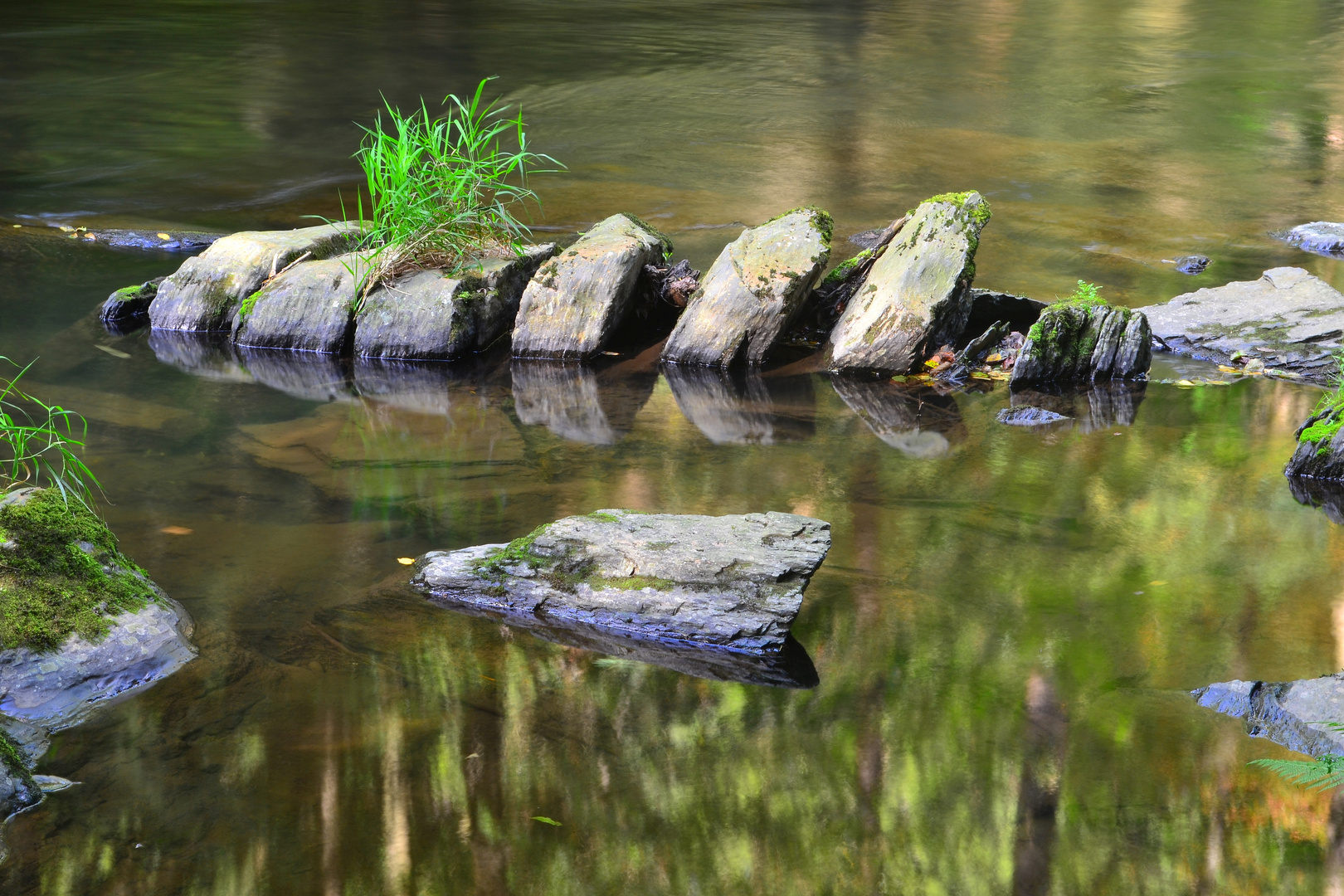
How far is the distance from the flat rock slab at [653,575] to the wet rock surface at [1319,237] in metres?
6.07

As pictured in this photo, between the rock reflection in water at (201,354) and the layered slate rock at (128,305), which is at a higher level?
the layered slate rock at (128,305)

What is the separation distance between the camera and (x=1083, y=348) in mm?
5926

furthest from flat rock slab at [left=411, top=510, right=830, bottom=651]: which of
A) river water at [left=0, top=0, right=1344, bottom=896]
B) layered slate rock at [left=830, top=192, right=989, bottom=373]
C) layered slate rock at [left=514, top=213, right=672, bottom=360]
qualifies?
layered slate rock at [left=514, top=213, right=672, bottom=360]

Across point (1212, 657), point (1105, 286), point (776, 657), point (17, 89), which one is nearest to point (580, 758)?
point (776, 657)

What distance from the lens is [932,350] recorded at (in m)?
6.20

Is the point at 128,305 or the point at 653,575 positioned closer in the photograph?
the point at 653,575

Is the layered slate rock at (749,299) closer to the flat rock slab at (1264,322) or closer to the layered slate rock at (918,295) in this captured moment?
the layered slate rock at (918,295)

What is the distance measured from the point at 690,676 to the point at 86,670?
5.55 feet

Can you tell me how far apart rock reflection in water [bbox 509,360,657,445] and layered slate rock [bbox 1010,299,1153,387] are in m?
1.93

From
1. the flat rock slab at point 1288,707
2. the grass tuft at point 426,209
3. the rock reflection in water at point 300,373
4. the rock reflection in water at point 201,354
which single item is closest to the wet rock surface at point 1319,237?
the grass tuft at point 426,209

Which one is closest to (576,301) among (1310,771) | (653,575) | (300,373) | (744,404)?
(744,404)

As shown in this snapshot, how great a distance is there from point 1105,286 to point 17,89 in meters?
13.5

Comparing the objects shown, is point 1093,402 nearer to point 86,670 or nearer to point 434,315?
point 434,315

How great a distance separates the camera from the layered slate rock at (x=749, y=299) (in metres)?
6.15
